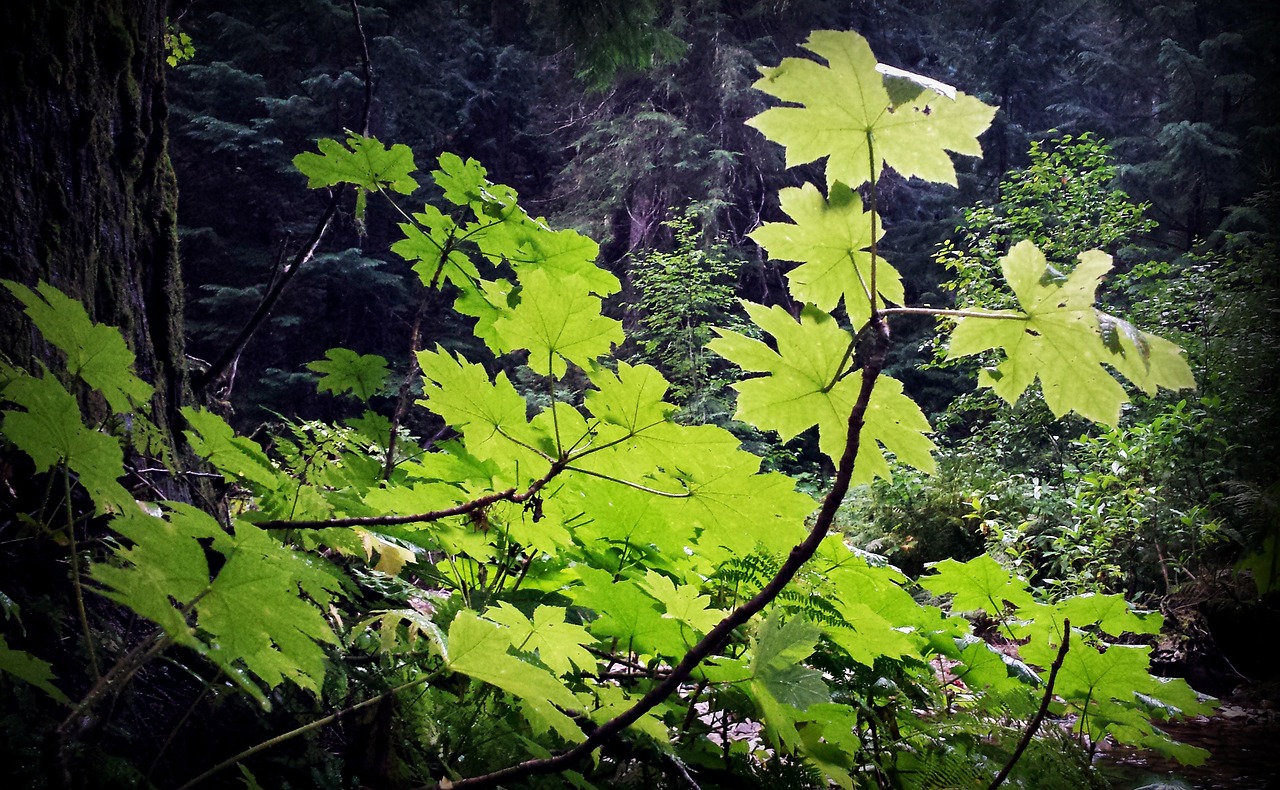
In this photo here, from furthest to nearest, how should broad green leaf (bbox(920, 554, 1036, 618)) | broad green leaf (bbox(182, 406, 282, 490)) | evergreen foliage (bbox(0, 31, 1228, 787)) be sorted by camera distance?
1. broad green leaf (bbox(920, 554, 1036, 618))
2. broad green leaf (bbox(182, 406, 282, 490))
3. evergreen foliage (bbox(0, 31, 1228, 787))

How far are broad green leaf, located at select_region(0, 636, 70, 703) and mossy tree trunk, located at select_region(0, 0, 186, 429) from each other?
0.28m

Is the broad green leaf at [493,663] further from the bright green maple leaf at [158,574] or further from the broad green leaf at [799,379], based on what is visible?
the broad green leaf at [799,379]

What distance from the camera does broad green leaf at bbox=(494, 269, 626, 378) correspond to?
1.90 feet

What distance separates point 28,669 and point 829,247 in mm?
601

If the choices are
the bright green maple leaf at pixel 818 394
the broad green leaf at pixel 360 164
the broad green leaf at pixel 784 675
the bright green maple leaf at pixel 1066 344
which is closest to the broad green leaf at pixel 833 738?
the broad green leaf at pixel 784 675

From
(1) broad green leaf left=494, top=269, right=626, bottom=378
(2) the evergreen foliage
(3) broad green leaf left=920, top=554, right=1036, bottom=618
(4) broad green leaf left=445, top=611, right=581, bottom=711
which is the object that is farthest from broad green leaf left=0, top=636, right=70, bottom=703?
(3) broad green leaf left=920, top=554, right=1036, bottom=618

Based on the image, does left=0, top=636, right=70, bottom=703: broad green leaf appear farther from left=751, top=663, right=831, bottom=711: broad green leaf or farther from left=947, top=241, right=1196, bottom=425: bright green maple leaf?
left=947, top=241, right=1196, bottom=425: bright green maple leaf

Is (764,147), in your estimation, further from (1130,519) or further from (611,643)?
(611,643)

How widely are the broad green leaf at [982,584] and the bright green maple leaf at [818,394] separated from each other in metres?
0.38

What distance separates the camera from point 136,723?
0.53m

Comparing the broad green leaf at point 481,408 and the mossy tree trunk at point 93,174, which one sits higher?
the broad green leaf at point 481,408

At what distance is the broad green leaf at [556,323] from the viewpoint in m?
0.58

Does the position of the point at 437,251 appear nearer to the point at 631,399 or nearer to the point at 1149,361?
the point at 631,399

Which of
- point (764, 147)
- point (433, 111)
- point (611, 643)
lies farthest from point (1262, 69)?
point (611, 643)
